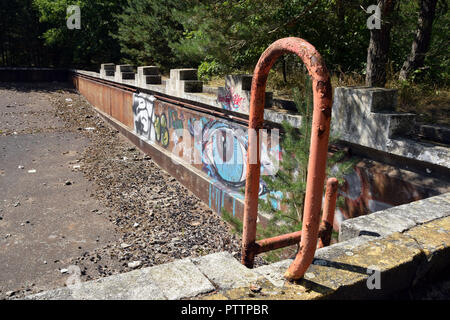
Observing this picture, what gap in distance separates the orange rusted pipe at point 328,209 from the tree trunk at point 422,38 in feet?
17.5

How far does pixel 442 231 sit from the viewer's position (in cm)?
256

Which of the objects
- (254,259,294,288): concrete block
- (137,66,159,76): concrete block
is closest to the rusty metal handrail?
(254,259,294,288): concrete block

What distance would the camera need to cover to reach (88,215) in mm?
7543

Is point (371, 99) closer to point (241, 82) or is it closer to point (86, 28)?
point (241, 82)

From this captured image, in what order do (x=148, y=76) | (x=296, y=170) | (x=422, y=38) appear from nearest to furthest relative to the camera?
(x=296, y=170), (x=422, y=38), (x=148, y=76)

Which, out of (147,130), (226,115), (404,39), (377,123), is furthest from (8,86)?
(377,123)

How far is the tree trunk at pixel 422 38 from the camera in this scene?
6895 millimetres

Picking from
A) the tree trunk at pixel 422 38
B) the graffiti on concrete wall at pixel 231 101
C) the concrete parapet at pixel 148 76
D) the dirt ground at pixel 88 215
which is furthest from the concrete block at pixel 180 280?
the concrete parapet at pixel 148 76

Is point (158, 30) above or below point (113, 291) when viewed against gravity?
above

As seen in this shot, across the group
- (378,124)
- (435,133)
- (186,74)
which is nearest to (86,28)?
(186,74)

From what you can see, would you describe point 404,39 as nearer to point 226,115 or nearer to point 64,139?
point 226,115

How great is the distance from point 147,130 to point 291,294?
10385 millimetres

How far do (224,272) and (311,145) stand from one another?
849mm

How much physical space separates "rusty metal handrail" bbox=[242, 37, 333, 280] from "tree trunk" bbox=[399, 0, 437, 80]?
570 centimetres
